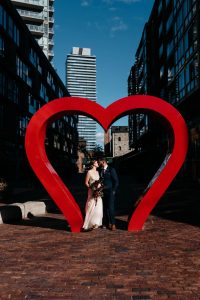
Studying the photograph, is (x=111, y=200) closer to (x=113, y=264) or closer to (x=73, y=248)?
(x=73, y=248)

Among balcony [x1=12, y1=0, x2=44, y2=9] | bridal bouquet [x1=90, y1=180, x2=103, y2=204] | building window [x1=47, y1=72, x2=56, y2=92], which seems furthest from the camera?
balcony [x1=12, y1=0, x2=44, y2=9]

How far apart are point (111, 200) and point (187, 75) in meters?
20.9

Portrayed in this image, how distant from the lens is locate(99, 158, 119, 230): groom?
9719mm

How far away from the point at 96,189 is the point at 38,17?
8229 cm

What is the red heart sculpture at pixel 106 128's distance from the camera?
9.69 metres

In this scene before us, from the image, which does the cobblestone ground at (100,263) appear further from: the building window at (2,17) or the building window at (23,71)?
the building window at (23,71)

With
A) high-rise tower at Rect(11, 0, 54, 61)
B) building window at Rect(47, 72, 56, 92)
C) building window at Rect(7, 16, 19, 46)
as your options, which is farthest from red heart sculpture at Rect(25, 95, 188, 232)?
high-rise tower at Rect(11, 0, 54, 61)

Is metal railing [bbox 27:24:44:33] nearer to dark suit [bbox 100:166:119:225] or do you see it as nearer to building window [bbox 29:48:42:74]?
building window [bbox 29:48:42:74]

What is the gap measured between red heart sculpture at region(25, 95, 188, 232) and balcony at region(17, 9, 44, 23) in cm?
8020

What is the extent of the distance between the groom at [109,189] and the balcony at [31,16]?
3184 inches

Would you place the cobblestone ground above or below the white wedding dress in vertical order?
below

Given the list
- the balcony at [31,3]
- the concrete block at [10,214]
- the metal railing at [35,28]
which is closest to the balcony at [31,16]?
the balcony at [31,3]

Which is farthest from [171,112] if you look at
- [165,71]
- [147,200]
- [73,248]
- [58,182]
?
[165,71]

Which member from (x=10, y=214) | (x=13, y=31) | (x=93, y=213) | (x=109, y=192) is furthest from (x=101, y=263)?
(x=13, y=31)
